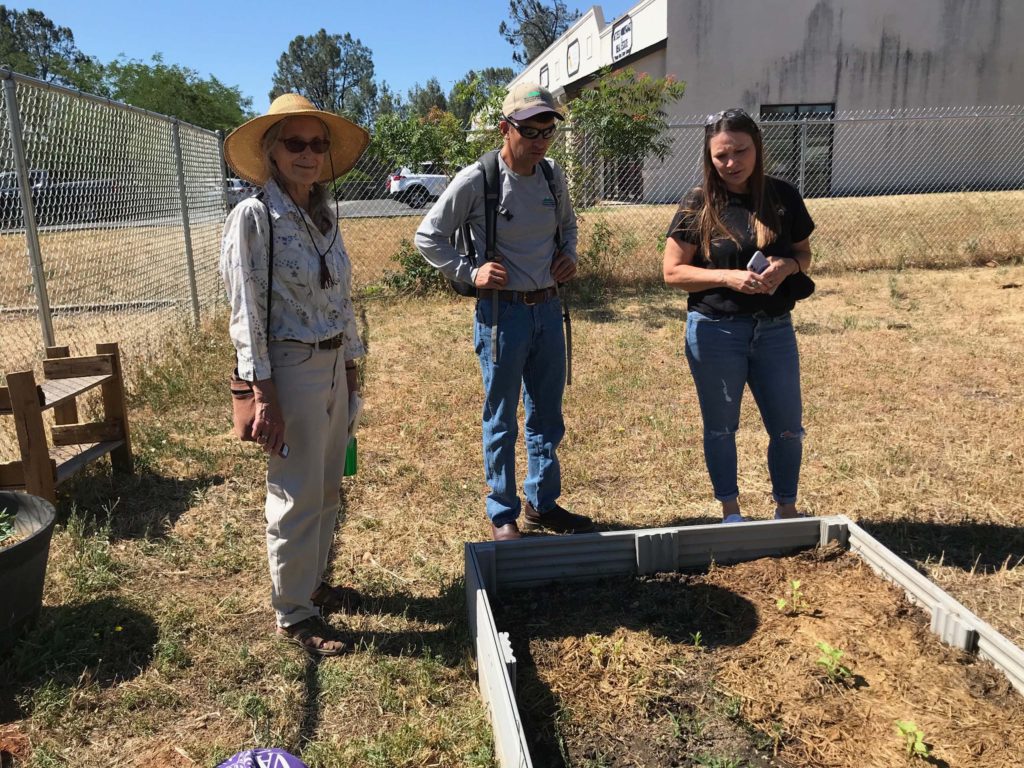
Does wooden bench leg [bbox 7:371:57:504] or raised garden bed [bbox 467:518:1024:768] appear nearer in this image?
raised garden bed [bbox 467:518:1024:768]

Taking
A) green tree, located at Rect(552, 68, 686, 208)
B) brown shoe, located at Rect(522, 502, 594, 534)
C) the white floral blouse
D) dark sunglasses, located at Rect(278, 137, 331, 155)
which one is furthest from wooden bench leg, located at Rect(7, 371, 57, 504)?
green tree, located at Rect(552, 68, 686, 208)

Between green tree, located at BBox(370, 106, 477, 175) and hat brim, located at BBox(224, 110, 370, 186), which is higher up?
green tree, located at BBox(370, 106, 477, 175)

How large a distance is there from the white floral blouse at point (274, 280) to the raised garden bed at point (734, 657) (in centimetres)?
105

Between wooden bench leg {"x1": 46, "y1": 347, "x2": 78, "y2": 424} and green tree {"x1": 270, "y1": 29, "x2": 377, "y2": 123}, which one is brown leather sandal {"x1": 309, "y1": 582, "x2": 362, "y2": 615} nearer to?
wooden bench leg {"x1": 46, "y1": 347, "x2": 78, "y2": 424}

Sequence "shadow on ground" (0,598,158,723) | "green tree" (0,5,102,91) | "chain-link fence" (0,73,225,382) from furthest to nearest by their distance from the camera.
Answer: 1. "green tree" (0,5,102,91)
2. "chain-link fence" (0,73,225,382)
3. "shadow on ground" (0,598,158,723)

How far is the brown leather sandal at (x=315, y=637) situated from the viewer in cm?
289

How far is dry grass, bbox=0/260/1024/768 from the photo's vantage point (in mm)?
2568

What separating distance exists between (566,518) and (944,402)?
330cm

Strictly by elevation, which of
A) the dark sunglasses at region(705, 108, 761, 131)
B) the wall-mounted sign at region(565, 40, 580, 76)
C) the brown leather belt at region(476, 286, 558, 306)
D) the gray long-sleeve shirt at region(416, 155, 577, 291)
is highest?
the wall-mounted sign at region(565, 40, 580, 76)

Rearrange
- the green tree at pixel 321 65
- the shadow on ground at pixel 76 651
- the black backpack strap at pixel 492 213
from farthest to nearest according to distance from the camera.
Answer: the green tree at pixel 321 65 → the black backpack strap at pixel 492 213 → the shadow on ground at pixel 76 651

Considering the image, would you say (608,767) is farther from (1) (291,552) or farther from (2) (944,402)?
(2) (944,402)

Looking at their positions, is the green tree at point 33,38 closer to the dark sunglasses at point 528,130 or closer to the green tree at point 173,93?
the green tree at point 173,93

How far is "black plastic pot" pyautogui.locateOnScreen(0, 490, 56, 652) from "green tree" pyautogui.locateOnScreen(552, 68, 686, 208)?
756 cm

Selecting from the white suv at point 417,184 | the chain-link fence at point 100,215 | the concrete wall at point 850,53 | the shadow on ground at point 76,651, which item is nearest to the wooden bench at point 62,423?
the chain-link fence at point 100,215
